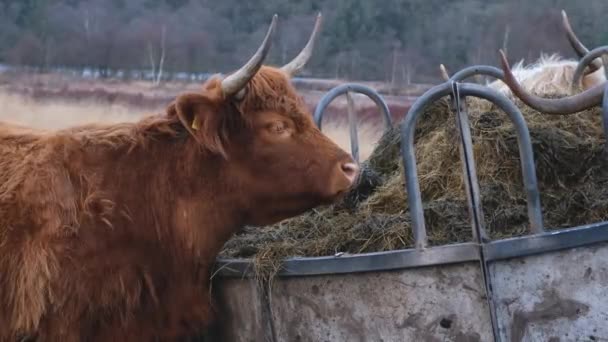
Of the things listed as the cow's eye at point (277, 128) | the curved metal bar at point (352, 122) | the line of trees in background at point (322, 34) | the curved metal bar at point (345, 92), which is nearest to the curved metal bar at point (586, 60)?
the curved metal bar at point (345, 92)

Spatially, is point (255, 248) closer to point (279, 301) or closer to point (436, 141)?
point (279, 301)

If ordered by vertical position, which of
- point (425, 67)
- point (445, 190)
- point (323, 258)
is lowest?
point (323, 258)

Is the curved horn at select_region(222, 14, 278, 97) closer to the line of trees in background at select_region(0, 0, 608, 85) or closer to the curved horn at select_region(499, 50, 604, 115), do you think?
the curved horn at select_region(499, 50, 604, 115)

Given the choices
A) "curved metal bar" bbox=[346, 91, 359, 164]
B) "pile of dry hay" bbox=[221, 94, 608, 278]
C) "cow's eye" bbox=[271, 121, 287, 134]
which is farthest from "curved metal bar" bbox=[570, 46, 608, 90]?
"cow's eye" bbox=[271, 121, 287, 134]

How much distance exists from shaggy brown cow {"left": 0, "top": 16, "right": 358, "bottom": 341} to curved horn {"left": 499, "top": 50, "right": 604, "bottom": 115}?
85 cm

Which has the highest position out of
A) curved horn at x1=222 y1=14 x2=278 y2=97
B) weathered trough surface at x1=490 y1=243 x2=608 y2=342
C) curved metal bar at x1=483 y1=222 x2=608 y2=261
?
curved horn at x1=222 y1=14 x2=278 y2=97

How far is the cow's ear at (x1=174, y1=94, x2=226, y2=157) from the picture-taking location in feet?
13.2

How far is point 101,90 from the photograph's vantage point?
18.9 meters

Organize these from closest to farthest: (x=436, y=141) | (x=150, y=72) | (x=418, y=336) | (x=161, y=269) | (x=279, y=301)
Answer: (x=418, y=336) → (x=279, y=301) → (x=161, y=269) → (x=436, y=141) → (x=150, y=72)

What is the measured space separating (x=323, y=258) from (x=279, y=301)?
1.05 ft

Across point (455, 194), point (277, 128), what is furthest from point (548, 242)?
point (277, 128)

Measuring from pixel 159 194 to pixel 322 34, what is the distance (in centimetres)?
1640

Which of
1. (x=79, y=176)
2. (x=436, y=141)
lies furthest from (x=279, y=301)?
(x=436, y=141)

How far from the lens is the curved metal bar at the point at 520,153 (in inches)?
138
